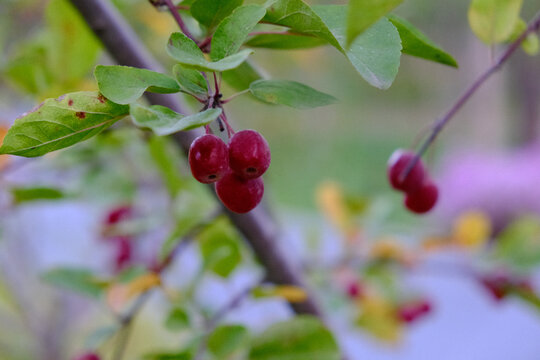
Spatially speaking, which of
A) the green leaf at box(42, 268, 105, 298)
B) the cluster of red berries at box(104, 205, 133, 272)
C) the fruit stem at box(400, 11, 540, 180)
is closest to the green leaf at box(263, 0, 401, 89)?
the fruit stem at box(400, 11, 540, 180)

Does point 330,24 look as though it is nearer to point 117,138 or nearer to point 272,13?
point 272,13

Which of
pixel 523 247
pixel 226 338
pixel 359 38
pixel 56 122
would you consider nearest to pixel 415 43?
pixel 359 38

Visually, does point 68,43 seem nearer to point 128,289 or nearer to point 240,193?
point 128,289

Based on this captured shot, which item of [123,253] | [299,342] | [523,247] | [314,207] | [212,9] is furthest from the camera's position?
[314,207]

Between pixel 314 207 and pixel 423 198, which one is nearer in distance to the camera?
pixel 423 198

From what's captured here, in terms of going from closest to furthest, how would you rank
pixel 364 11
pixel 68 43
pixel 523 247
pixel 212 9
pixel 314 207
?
pixel 364 11 < pixel 212 9 < pixel 68 43 < pixel 523 247 < pixel 314 207

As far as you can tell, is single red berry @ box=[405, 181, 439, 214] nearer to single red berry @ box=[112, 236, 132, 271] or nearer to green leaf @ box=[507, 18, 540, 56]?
green leaf @ box=[507, 18, 540, 56]
